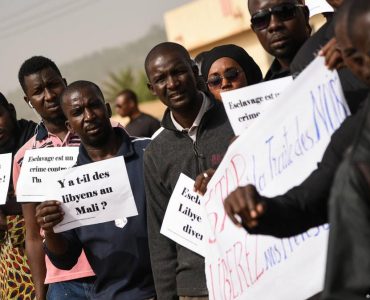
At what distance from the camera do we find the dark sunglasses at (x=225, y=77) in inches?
228

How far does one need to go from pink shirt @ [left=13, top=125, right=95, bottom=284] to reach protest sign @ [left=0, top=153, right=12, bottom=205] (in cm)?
9

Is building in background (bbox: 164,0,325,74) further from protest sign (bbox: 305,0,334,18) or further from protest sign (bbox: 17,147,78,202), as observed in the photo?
protest sign (bbox: 17,147,78,202)

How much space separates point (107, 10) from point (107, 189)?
27.4 meters

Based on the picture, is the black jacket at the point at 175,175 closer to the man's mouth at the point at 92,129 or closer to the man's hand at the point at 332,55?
the man's mouth at the point at 92,129

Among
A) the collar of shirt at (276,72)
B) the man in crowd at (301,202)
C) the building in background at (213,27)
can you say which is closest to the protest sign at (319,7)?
the collar of shirt at (276,72)

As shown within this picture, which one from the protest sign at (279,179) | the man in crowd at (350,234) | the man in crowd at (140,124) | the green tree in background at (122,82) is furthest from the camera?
the green tree in background at (122,82)

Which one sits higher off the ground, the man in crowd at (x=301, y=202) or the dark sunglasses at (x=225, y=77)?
the dark sunglasses at (x=225, y=77)

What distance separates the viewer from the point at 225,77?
5820 mm

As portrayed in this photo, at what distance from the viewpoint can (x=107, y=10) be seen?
3278cm

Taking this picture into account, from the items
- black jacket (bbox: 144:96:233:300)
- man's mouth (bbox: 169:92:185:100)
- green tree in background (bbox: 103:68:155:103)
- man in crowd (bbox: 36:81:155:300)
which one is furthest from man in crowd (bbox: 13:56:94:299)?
green tree in background (bbox: 103:68:155:103)

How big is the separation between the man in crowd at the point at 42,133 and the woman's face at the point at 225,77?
1176 millimetres

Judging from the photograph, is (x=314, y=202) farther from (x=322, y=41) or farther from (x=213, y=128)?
(x=213, y=128)

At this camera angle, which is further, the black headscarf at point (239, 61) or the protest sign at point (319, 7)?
the protest sign at point (319, 7)

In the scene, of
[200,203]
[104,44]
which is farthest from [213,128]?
[104,44]
